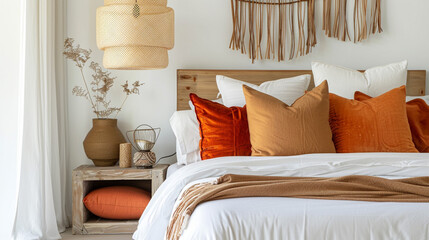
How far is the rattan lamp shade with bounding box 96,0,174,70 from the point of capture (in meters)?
3.14

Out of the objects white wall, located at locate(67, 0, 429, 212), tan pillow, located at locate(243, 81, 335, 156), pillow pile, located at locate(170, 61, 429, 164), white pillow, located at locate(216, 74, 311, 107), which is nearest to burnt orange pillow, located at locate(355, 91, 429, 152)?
pillow pile, located at locate(170, 61, 429, 164)

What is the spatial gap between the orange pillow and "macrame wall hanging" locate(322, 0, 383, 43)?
182cm

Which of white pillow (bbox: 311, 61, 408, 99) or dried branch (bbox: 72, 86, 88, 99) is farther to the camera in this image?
dried branch (bbox: 72, 86, 88, 99)

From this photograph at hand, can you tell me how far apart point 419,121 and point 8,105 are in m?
2.43

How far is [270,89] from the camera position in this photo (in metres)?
3.37

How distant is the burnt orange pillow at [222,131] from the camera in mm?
2982

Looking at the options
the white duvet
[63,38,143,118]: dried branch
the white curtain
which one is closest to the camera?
the white duvet

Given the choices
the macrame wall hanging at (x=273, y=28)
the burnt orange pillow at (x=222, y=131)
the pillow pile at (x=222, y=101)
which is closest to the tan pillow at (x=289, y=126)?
the burnt orange pillow at (x=222, y=131)

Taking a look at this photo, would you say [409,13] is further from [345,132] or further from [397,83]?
[345,132]

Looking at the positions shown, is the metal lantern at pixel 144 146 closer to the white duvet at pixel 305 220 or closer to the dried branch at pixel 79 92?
the dried branch at pixel 79 92

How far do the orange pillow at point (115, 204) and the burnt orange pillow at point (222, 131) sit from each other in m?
0.65

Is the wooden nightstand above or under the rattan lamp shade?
under

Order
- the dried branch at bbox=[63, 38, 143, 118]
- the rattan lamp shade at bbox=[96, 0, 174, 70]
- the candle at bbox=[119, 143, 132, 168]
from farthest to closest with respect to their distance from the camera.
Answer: the dried branch at bbox=[63, 38, 143, 118]
the candle at bbox=[119, 143, 132, 168]
the rattan lamp shade at bbox=[96, 0, 174, 70]

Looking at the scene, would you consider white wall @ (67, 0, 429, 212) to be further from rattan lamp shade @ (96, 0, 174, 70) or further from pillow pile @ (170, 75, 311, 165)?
rattan lamp shade @ (96, 0, 174, 70)
